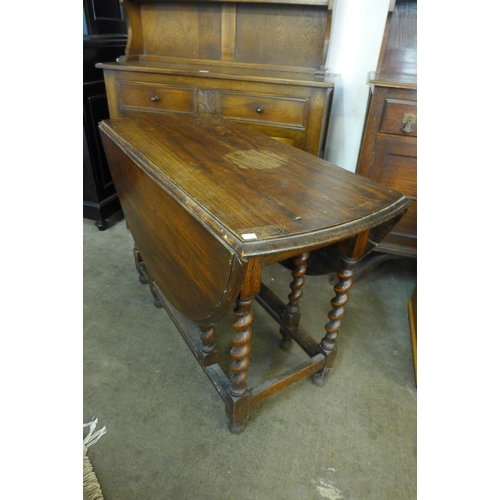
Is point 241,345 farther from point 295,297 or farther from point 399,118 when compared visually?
point 399,118

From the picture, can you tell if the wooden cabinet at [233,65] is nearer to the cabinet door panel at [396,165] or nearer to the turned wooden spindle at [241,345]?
the cabinet door panel at [396,165]

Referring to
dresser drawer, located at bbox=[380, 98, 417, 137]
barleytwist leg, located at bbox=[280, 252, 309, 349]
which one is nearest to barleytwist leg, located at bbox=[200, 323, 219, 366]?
barleytwist leg, located at bbox=[280, 252, 309, 349]

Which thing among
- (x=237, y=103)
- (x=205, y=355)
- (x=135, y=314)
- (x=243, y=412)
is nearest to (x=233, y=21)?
(x=237, y=103)

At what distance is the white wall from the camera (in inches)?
73.1

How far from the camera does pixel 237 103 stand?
1719 millimetres

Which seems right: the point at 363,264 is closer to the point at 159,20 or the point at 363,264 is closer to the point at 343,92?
the point at 343,92

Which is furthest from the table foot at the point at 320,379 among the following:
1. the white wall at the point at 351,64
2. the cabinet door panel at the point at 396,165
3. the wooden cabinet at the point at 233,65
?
the white wall at the point at 351,64

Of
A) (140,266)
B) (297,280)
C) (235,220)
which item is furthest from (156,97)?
(235,220)

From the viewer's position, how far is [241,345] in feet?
3.41

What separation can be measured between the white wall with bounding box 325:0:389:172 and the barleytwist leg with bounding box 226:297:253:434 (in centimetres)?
151

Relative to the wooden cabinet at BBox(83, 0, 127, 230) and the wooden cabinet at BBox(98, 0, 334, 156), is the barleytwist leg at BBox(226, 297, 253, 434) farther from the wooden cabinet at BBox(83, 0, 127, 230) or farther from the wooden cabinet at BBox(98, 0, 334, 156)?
the wooden cabinet at BBox(83, 0, 127, 230)

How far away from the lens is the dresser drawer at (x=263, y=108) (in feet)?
5.36
